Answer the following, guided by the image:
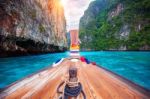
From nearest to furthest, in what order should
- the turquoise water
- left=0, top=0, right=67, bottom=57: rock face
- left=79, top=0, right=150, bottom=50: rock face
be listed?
1. the turquoise water
2. left=0, top=0, right=67, bottom=57: rock face
3. left=79, top=0, right=150, bottom=50: rock face

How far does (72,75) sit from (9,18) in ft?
81.4

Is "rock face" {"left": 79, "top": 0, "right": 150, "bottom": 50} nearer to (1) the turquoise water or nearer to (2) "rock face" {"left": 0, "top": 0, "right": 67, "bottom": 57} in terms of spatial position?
(2) "rock face" {"left": 0, "top": 0, "right": 67, "bottom": 57}

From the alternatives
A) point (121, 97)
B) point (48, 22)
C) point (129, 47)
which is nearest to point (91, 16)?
point (129, 47)

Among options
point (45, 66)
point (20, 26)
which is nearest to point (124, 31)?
point (20, 26)

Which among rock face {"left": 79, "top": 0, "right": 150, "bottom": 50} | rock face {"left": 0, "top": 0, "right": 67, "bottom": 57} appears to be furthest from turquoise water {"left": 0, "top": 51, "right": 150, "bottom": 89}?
rock face {"left": 79, "top": 0, "right": 150, "bottom": 50}

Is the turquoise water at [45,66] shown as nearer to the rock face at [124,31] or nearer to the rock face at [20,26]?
the rock face at [20,26]

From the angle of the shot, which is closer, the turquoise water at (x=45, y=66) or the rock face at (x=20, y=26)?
the turquoise water at (x=45, y=66)

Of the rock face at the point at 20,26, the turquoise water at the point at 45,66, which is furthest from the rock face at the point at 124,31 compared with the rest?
the turquoise water at the point at 45,66

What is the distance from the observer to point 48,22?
46.3 meters

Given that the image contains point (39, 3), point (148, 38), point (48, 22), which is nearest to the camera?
point (39, 3)

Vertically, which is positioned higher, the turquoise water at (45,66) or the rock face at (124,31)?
the rock face at (124,31)

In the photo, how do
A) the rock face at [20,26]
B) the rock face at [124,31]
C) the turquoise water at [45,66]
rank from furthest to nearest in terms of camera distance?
1. the rock face at [124,31]
2. the rock face at [20,26]
3. the turquoise water at [45,66]

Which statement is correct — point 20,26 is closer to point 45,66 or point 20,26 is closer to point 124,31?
point 45,66

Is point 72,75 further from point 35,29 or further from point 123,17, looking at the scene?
point 123,17
